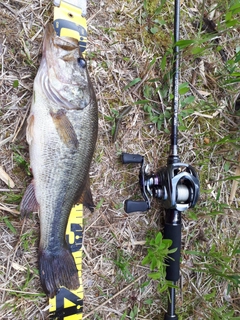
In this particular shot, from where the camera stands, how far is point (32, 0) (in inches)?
93.0

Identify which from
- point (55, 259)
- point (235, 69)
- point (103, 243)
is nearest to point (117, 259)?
point (103, 243)

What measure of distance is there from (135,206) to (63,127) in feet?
2.88

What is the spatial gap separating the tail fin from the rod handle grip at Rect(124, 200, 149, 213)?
1.85 ft

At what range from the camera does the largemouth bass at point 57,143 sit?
210 cm

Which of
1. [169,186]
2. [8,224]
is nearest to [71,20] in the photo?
[169,186]

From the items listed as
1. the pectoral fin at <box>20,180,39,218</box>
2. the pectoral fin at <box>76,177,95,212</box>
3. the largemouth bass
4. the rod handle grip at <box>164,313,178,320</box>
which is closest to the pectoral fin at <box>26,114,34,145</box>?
the largemouth bass

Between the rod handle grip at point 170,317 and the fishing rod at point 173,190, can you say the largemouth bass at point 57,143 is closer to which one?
the fishing rod at point 173,190

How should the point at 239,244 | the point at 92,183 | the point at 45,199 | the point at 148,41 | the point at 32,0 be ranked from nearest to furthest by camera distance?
the point at 45,199 < the point at 32,0 < the point at 92,183 < the point at 148,41 < the point at 239,244

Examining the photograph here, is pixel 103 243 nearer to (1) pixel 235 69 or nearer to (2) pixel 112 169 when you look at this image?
(2) pixel 112 169

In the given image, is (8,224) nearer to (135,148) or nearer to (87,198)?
(87,198)

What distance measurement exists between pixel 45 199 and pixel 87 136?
510mm

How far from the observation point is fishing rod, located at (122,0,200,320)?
2447 millimetres

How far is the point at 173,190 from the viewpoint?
7.97 feet

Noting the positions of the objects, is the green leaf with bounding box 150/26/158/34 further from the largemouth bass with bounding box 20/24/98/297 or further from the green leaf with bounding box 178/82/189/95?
the largemouth bass with bounding box 20/24/98/297
